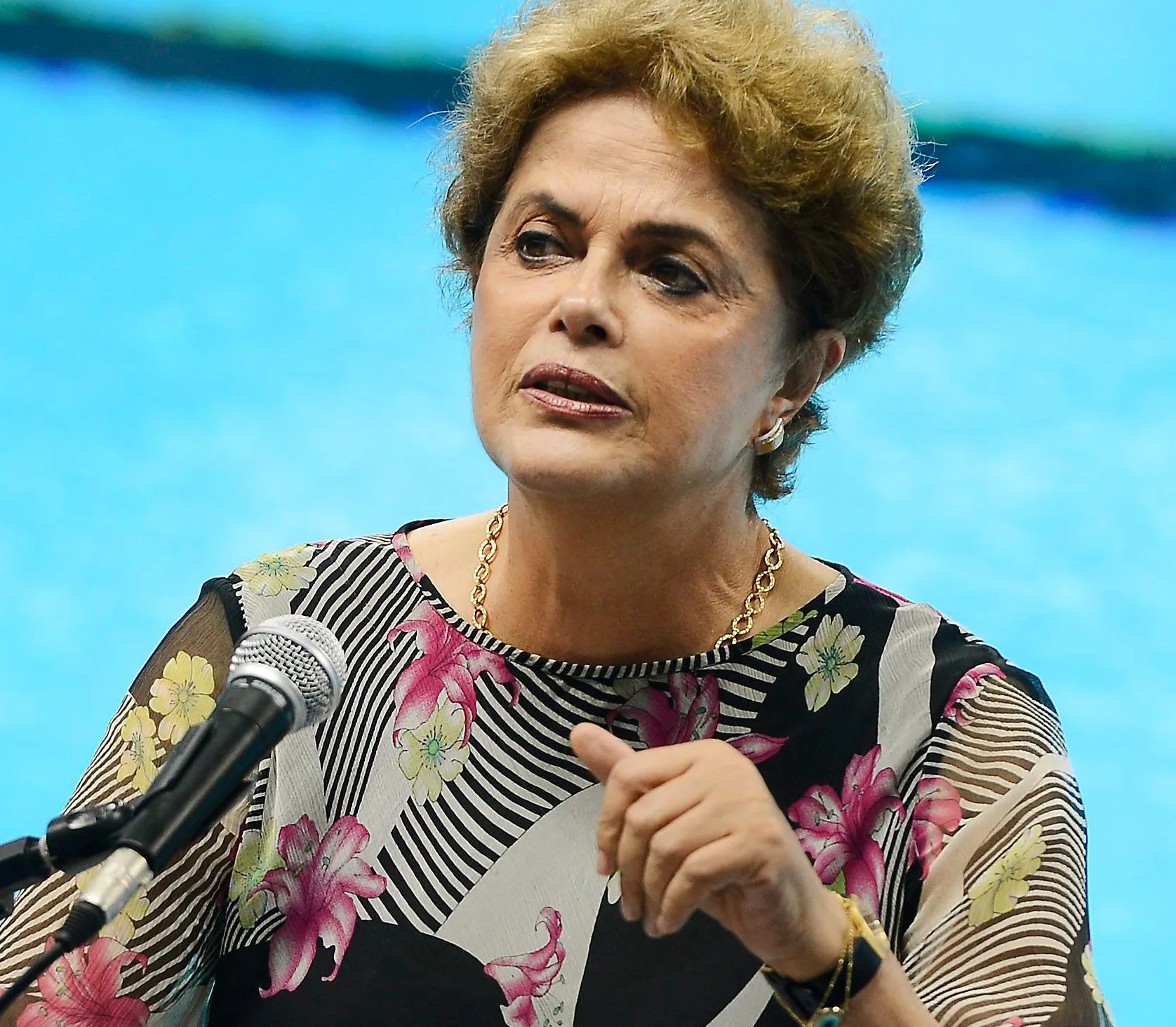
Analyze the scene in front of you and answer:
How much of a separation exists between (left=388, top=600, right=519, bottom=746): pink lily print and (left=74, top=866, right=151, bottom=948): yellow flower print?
31cm

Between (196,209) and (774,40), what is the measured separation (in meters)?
3.57

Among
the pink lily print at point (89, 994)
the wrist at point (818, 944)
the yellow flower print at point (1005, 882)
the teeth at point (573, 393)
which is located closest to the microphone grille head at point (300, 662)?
the wrist at point (818, 944)

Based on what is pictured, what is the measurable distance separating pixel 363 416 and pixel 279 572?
103 inches

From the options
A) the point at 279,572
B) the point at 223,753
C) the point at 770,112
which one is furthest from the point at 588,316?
the point at 223,753

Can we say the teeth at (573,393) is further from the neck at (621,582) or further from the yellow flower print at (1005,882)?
the yellow flower print at (1005,882)

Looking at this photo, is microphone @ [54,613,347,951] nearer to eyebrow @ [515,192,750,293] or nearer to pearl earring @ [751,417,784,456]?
eyebrow @ [515,192,750,293]

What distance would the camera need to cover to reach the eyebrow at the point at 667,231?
1.77m

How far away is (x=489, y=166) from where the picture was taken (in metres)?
1.98

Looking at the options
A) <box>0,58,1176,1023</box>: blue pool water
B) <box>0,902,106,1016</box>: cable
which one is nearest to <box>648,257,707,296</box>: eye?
<box>0,902,106,1016</box>: cable

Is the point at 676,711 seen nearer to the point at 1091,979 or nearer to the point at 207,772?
the point at 1091,979

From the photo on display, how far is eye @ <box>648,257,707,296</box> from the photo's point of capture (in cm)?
178

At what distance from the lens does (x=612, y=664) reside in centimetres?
190

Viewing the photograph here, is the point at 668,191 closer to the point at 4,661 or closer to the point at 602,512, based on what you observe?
the point at 602,512

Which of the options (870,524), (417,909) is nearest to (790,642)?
(417,909)
